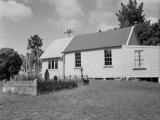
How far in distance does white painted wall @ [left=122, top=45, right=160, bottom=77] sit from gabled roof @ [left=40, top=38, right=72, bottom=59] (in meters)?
9.83

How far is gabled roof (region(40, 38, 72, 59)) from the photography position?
31.7 m

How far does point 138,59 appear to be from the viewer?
24172 mm

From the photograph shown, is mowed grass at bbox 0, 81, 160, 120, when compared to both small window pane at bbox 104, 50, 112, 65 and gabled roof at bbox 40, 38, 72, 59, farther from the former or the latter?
gabled roof at bbox 40, 38, 72, 59

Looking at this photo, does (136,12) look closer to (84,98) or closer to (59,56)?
(59,56)

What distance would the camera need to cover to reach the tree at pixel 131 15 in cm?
4684

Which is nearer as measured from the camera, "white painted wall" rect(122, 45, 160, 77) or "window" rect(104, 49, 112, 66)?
"white painted wall" rect(122, 45, 160, 77)

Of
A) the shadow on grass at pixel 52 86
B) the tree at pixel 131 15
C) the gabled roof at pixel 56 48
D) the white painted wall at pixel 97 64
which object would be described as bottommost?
the shadow on grass at pixel 52 86

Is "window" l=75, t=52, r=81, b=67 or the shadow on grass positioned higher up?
"window" l=75, t=52, r=81, b=67

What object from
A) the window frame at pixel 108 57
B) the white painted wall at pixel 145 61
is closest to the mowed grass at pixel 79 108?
the white painted wall at pixel 145 61

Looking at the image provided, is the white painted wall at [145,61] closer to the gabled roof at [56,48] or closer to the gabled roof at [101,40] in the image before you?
the gabled roof at [101,40]

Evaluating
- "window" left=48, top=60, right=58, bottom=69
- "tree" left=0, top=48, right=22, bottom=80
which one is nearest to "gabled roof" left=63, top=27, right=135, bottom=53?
"window" left=48, top=60, right=58, bottom=69

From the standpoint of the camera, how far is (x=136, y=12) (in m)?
46.9

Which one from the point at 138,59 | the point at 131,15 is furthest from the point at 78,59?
the point at 131,15

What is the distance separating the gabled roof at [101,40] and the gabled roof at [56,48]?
1.63 metres
